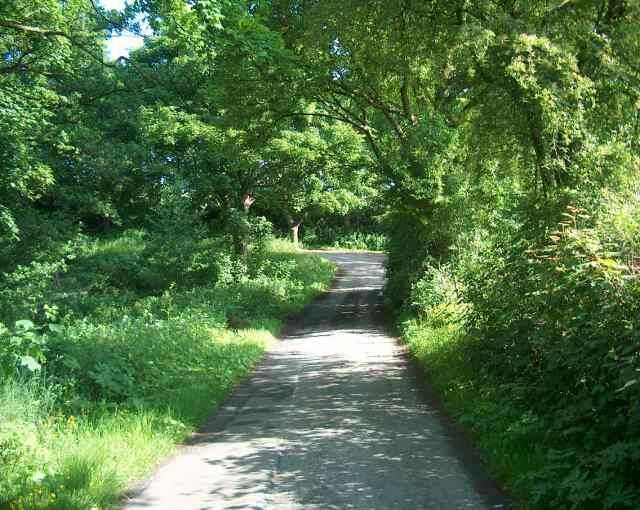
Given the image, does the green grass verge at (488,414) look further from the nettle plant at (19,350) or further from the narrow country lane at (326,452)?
the nettle plant at (19,350)

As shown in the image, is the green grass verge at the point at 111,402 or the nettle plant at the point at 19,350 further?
the nettle plant at the point at 19,350

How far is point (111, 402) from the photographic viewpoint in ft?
28.3

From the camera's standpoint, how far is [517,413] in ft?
24.8

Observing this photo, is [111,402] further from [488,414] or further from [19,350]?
[488,414]

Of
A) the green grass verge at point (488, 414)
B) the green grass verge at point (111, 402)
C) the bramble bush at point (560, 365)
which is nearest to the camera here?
the bramble bush at point (560, 365)

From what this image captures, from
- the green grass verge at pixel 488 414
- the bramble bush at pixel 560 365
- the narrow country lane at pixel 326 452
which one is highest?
the bramble bush at pixel 560 365

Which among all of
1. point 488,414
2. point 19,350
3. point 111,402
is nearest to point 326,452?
point 488,414

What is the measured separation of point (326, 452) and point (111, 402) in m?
3.32

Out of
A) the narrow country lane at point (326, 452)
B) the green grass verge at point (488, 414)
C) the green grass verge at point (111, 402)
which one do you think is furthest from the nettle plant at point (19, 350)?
the green grass verge at point (488, 414)

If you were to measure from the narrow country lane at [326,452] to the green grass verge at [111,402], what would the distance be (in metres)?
0.36

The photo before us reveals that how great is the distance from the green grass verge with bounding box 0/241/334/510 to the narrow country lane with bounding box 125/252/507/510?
14.1 inches

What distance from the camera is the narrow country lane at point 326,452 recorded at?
5.86m

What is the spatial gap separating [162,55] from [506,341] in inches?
1115

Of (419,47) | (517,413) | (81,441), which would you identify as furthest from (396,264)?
(81,441)
